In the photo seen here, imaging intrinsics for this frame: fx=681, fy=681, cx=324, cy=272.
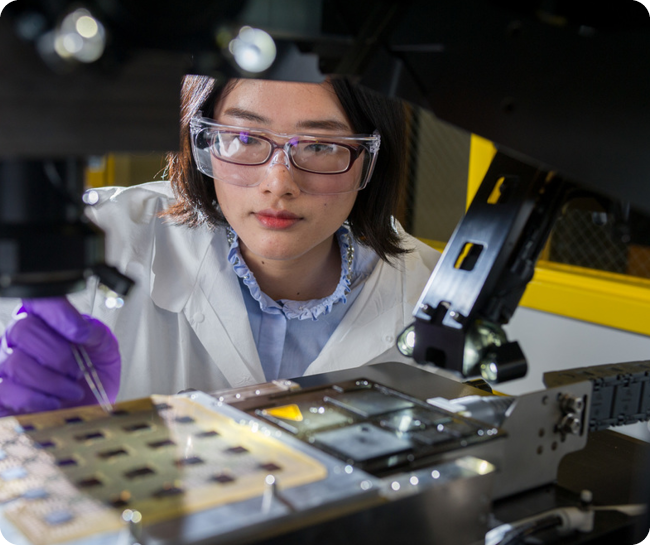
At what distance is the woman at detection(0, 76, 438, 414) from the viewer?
147 cm

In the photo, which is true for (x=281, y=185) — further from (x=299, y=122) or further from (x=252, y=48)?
(x=252, y=48)

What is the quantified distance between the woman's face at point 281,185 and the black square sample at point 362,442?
70 centimetres

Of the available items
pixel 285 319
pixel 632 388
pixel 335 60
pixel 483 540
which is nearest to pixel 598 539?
pixel 483 540

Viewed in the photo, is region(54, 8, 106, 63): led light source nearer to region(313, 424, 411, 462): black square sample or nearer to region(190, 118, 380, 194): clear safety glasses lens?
region(313, 424, 411, 462): black square sample

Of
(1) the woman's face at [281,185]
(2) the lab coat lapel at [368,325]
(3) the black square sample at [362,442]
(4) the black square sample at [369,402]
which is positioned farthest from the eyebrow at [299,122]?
(3) the black square sample at [362,442]

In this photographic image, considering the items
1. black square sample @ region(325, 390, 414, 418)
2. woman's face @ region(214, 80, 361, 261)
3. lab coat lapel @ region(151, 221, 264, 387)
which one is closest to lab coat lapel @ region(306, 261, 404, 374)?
lab coat lapel @ region(151, 221, 264, 387)

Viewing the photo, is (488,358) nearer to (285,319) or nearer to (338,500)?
(338,500)

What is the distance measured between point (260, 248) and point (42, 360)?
0.55 meters

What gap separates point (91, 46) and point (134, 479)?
449 millimetres

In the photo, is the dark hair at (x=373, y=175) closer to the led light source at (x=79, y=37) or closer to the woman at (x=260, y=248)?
the woman at (x=260, y=248)

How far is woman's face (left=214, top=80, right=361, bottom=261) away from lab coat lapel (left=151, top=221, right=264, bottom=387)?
25 centimetres

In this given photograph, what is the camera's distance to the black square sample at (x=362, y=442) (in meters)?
0.83

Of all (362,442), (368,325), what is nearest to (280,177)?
(368,325)

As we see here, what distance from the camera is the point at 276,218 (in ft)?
4.99
